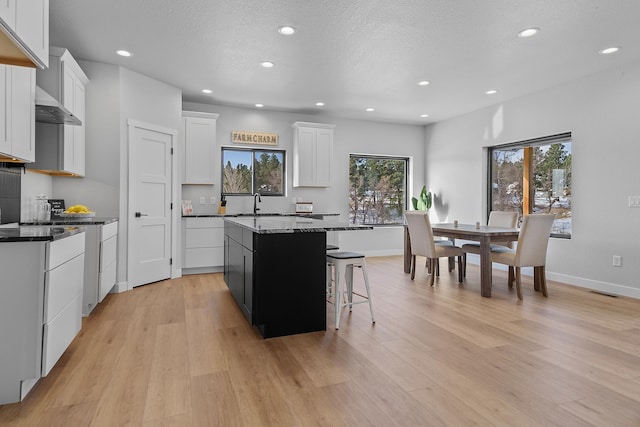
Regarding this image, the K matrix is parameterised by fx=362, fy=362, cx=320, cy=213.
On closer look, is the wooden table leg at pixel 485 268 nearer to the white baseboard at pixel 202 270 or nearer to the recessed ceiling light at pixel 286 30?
the recessed ceiling light at pixel 286 30

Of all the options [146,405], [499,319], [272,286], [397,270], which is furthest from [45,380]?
[397,270]

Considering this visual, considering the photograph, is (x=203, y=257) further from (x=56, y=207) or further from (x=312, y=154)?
(x=312, y=154)

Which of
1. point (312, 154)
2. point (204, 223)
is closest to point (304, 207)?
point (312, 154)

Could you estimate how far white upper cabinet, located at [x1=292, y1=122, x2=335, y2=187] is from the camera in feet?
20.7

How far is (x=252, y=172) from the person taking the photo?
20.6 ft

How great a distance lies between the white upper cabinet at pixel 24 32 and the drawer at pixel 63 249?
0.99 m

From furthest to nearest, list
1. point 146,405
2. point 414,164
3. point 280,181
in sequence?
point 414,164 → point 280,181 → point 146,405

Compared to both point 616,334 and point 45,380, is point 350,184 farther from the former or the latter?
→ point 45,380

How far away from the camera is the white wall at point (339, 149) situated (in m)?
6.08

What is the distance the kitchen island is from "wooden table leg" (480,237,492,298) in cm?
207

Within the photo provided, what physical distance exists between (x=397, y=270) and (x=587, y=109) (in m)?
3.31

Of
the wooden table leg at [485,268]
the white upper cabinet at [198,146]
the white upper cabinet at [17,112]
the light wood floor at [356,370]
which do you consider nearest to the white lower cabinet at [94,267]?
the light wood floor at [356,370]

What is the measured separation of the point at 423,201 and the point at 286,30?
4780 millimetres

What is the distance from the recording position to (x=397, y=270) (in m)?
5.71
